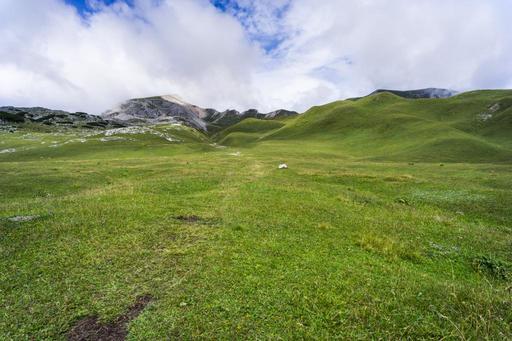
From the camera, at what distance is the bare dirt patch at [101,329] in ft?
29.7

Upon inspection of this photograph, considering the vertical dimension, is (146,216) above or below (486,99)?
below

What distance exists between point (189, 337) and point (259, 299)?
3.02m

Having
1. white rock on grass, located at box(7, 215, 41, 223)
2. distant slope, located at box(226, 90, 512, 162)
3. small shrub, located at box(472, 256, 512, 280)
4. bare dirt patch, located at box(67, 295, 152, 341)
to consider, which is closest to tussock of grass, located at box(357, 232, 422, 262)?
small shrub, located at box(472, 256, 512, 280)

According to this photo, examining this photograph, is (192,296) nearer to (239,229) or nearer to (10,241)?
(239,229)

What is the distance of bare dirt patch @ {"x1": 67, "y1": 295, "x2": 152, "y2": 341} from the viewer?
904 cm

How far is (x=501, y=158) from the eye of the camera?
202ft

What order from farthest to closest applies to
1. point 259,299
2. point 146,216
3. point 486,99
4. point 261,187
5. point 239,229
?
1. point 486,99
2. point 261,187
3. point 146,216
4. point 239,229
5. point 259,299

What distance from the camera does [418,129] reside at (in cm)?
9550

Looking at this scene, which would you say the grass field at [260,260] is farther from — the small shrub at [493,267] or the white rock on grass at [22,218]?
the white rock on grass at [22,218]

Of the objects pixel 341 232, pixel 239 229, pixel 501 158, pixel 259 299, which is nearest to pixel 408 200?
pixel 341 232

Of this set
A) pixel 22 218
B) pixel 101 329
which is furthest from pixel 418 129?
pixel 101 329

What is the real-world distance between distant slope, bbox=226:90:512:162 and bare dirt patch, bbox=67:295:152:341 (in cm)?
7105

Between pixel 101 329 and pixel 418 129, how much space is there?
10742 cm

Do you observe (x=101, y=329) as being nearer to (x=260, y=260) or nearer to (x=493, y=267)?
(x=260, y=260)
